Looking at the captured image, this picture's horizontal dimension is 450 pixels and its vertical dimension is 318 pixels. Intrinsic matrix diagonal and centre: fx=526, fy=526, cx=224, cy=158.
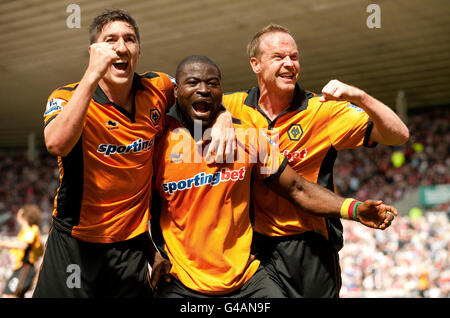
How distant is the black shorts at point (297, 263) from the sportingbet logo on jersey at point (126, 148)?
1042mm

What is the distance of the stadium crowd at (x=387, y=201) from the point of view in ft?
36.3

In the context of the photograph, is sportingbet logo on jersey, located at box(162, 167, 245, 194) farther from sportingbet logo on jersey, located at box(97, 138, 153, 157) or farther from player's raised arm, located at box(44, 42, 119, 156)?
player's raised arm, located at box(44, 42, 119, 156)

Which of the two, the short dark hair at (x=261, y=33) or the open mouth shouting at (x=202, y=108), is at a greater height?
the short dark hair at (x=261, y=33)

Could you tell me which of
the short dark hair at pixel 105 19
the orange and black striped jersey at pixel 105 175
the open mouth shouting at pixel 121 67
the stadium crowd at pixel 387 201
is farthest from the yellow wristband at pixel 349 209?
the stadium crowd at pixel 387 201

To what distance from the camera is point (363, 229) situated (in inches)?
555

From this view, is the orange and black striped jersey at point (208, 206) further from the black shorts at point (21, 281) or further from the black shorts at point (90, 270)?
the black shorts at point (21, 281)

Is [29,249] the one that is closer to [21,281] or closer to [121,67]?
[21,281]

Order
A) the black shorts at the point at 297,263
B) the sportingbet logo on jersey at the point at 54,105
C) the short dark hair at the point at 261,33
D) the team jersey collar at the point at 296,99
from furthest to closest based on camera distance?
1. the short dark hair at the point at 261,33
2. the team jersey collar at the point at 296,99
3. the black shorts at the point at 297,263
4. the sportingbet logo on jersey at the point at 54,105

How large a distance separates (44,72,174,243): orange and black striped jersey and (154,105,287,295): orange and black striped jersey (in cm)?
18

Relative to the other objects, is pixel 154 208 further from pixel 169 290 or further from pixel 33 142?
pixel 33 142

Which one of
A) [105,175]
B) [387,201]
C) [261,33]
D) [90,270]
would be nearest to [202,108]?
[105,175]

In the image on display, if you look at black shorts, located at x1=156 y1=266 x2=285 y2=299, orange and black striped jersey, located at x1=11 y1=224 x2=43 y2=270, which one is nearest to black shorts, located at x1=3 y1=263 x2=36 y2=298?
orange and black striped jersey, located at x1=11 y1=224 x2=43 y2=270

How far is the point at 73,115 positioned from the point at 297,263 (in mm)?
1919

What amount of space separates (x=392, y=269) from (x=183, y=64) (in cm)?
963
